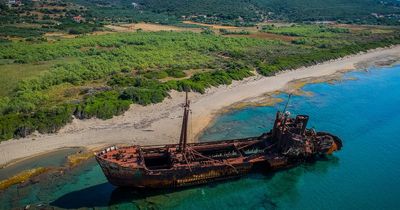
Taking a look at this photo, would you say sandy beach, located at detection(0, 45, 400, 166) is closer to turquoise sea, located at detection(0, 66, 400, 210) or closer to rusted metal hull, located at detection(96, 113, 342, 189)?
turquoise sea, located at detection(0, 66, 400, 210)

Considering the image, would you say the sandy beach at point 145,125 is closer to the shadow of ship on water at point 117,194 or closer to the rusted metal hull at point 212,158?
the rusted metal hull at point 212,158

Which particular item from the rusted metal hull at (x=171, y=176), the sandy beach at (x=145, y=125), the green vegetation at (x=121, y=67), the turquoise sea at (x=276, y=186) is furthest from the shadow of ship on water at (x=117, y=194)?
the green vegetation at (x=121, y=67)

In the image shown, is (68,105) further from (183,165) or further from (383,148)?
(383,148)

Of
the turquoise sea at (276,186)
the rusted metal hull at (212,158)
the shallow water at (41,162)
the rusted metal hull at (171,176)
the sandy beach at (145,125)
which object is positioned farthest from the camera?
the sandy beach at (145,125)

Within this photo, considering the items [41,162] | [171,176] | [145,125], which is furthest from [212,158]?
[41,162]

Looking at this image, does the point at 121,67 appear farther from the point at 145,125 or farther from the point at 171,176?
the point at 171,176

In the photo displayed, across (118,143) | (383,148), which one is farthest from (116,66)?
(383,148)
